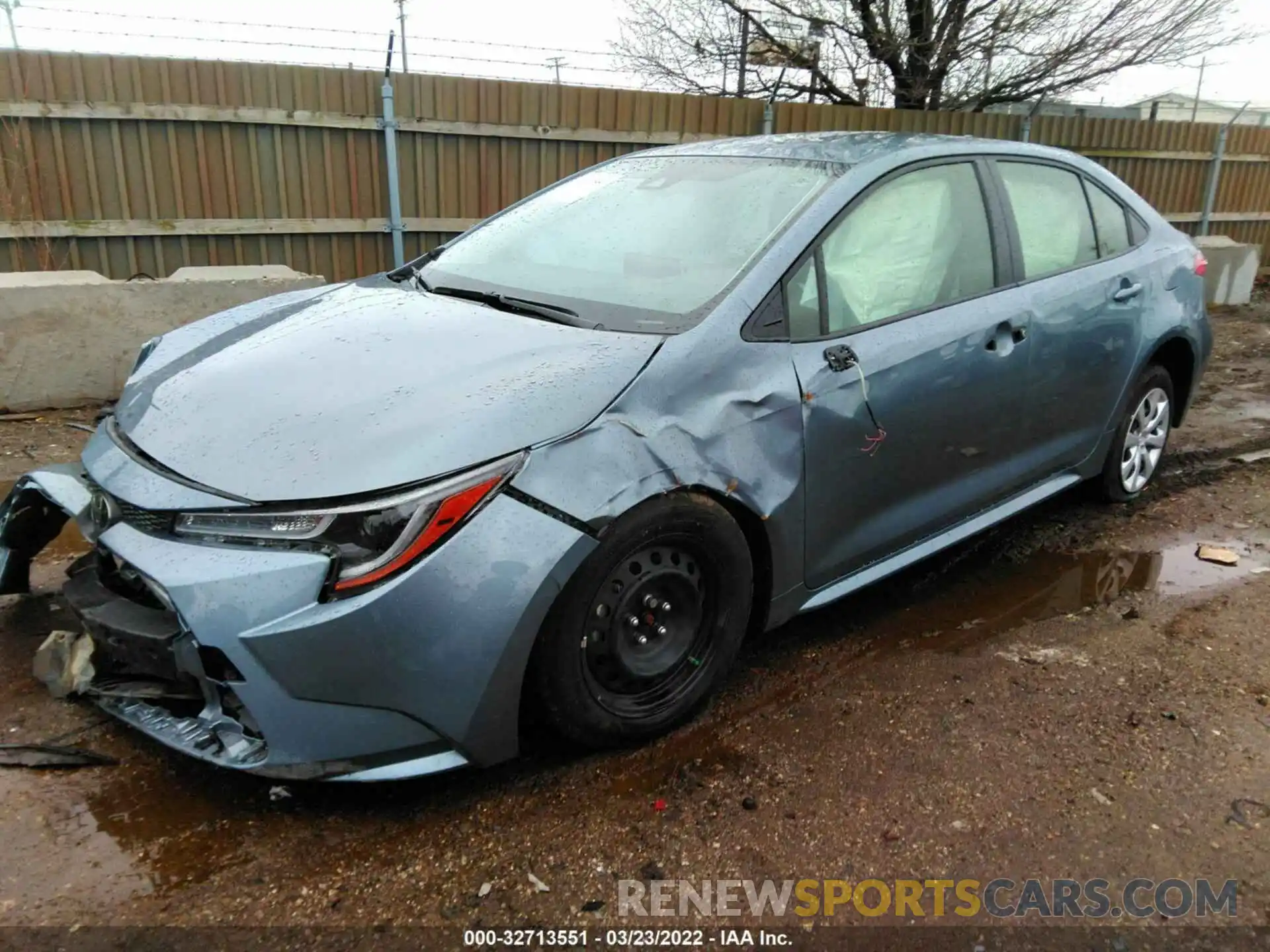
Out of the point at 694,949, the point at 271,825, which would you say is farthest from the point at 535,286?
Answer: the point at 694,949

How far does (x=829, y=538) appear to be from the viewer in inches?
120

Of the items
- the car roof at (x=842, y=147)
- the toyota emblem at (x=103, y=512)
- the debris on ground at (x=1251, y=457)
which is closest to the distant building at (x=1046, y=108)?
the debris on ground at (x=1251, y=457)

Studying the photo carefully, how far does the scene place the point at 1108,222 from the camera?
4.25 meters

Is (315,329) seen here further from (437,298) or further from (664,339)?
(664,339)

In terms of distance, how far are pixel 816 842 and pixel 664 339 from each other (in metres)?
1.38

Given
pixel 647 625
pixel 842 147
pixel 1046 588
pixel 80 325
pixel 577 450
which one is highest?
pixel 842 147

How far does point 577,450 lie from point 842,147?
1788 mm

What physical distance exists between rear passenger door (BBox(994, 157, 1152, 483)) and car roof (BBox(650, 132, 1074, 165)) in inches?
6.1

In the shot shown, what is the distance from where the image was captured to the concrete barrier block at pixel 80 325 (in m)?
5.45

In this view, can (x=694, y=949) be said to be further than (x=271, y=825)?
No

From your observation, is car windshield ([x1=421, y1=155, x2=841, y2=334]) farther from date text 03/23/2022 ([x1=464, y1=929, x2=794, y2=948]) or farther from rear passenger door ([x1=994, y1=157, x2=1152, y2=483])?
date text 03/23/2022 ([x1=464, y1=929, x2=794, y2=948])

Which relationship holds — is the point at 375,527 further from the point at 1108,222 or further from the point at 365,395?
the point at 1108,222

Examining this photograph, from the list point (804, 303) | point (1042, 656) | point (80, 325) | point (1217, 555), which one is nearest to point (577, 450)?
point (804, 303)

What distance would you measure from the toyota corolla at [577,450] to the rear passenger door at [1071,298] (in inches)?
0.9
